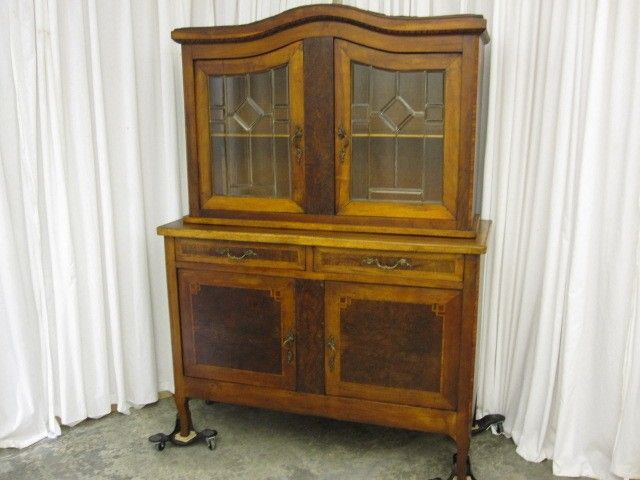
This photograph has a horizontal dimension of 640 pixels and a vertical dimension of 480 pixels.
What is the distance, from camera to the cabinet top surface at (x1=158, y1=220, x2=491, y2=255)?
203 centimetres

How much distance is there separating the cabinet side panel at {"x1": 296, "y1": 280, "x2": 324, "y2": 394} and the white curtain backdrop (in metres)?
0.76

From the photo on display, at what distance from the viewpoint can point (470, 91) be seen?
205 cm

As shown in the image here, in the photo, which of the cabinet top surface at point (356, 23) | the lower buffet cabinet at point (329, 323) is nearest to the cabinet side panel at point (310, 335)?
the lower buffet cabinet at point (329, 323)

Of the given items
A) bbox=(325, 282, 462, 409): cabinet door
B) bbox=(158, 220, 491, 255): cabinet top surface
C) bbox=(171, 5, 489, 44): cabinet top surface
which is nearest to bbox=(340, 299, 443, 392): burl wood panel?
bbox=(325, 282, 462, 409): cabinet door

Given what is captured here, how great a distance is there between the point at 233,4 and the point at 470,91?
1230 mm

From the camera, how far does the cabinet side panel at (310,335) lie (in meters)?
2.22

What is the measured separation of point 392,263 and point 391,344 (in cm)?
30

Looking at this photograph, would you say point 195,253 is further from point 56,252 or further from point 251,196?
point 56,252

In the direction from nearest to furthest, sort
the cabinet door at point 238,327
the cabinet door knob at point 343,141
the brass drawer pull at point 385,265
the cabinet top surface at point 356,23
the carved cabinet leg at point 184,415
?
the cabinet top surface at point 356,23, the brass drawer pull at point 385,265, the cabinet door knob at point 343,141, the cabinet door at point 238,327, the carved cabinet leg at point 184,415

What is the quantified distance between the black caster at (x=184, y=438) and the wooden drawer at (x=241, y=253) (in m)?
0.75

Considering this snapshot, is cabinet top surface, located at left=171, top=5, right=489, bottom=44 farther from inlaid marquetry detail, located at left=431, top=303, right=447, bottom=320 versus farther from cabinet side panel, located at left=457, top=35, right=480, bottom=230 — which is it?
inlaid marquetry detail, located at left=431, top=303, right=447, bottom=320

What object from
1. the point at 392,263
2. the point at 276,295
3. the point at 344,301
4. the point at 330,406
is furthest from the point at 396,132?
the point at 330,406

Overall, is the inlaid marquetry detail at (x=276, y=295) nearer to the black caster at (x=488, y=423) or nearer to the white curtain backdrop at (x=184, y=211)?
the white curtain backdrop at (x=184, y=211)

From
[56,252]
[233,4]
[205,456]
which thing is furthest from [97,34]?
[205,456]
